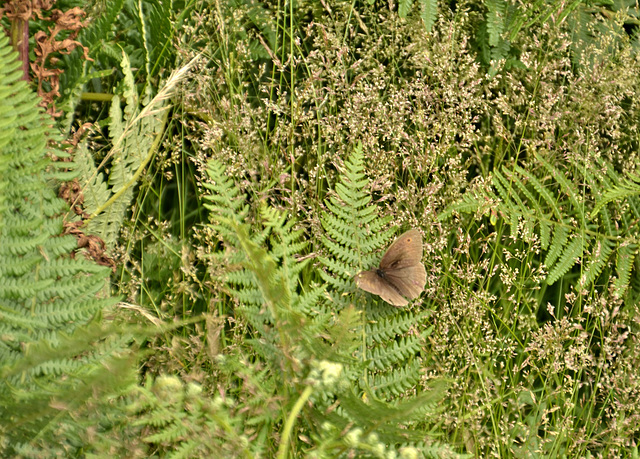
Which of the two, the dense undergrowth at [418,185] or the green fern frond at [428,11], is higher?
the green fern frond at [428,11]

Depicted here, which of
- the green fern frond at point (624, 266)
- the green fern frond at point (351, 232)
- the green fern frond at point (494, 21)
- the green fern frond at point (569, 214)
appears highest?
the green fern frond at point (494, 21)

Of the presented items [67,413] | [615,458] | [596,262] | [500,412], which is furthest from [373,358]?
[596,262]

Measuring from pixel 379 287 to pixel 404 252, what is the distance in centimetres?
30

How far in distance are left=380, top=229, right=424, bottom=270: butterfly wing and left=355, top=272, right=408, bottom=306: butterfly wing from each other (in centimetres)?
15

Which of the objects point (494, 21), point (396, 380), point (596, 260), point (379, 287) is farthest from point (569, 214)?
point (396, 380)

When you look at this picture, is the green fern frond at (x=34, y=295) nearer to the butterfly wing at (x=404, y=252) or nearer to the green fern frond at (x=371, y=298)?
the green fern frond at (x=371, y=298)

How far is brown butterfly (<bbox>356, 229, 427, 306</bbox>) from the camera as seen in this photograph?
173 centimetres

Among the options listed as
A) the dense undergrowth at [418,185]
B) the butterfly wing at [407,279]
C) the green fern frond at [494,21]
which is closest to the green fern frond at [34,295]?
the dense undergrowth at [418,185]

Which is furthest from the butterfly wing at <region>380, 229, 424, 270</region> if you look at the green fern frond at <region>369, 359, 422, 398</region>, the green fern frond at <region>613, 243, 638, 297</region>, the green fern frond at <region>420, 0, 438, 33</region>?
the green fern frond at <region>420, 0, 438, 33</region>

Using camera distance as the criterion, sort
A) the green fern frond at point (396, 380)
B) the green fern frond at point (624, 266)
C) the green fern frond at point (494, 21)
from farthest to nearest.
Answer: the green fern frond at point (494, 21) < the green fern frond at point (624, 266) < the green fern frond at point (396, 380)

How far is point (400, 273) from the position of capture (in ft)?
6.35

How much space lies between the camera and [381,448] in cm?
97

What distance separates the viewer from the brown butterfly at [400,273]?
68.1 inches

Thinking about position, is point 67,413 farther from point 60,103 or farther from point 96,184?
point 60,103
